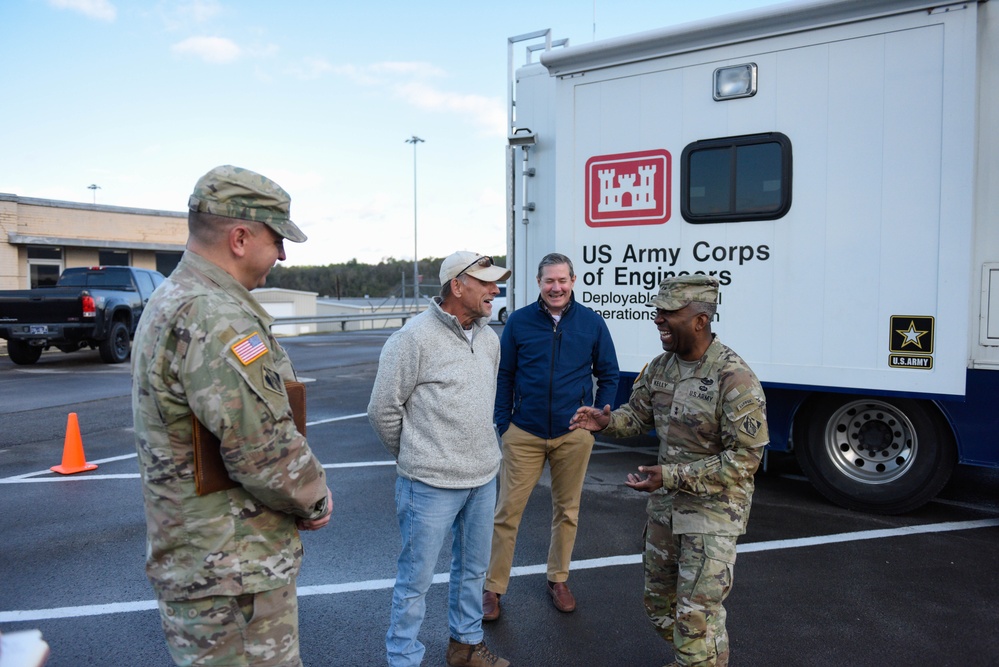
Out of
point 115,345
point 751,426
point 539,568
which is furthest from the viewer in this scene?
point 115,345

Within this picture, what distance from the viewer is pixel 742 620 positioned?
366 cm

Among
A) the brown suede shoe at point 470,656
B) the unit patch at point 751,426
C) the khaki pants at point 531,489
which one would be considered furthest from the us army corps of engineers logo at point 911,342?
the brown suede shoe at point 470,656

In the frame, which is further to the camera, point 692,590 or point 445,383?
point 445,383

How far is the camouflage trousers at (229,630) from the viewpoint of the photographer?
74.1 inches

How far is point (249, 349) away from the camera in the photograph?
1.86 m

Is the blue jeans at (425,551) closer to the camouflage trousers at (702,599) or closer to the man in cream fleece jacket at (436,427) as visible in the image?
the man in cream fleece jacket at (436,427)

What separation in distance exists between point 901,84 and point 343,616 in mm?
4706

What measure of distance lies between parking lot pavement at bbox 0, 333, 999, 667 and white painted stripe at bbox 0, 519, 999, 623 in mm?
12

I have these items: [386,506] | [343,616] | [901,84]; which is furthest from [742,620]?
[901,84]

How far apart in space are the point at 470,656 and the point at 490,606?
1.77 feet

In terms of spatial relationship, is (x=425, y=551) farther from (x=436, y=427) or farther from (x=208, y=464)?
(x=208, y=464)

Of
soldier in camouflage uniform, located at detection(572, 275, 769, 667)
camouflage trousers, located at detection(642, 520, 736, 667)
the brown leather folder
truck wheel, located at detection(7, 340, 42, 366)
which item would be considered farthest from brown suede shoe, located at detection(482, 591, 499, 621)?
truck wheel, located at detection(7, 340, 42, 366)

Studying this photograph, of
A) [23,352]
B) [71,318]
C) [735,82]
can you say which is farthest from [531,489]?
[23,352]

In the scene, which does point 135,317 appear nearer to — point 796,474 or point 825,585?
point 796,474
